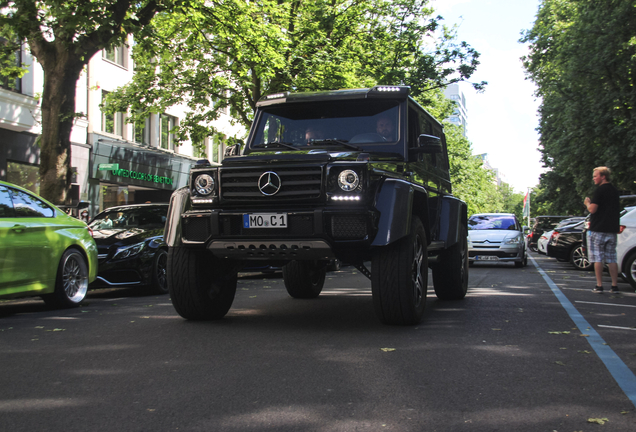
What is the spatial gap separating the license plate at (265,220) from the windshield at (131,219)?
230 inches

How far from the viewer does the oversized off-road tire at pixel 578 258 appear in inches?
725

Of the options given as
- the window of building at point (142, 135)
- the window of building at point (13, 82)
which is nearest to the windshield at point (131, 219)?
the window of building at point (13, 82)

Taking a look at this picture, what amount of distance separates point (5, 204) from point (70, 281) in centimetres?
136

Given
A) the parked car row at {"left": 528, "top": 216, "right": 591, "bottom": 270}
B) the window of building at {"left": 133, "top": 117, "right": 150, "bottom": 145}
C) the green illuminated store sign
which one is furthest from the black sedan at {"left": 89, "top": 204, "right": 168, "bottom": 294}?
the window of building at {"left": 133, "top": 117, "right": 150, "bottom": 145}

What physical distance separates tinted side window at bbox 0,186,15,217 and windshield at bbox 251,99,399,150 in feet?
9.34

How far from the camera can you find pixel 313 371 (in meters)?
4.57

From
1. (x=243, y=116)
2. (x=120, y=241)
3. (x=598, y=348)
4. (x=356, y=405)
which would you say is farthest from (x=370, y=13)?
(x=356, y=405)

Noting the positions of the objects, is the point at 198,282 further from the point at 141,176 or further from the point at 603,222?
the point at 141,176

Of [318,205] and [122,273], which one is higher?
[318,205]

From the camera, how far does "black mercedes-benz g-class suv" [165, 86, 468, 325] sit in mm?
5840

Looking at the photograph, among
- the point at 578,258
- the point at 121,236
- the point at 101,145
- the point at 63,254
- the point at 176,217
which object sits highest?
the point at 101,145

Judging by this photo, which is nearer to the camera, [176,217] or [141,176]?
[176,217]

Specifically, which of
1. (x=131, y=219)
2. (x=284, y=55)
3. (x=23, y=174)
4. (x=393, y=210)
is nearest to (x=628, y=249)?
(x=393, y=210)

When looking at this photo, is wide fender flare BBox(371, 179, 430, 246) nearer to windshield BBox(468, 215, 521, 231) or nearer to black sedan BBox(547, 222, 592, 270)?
windshield BBox(468, 215, 521, 231)
